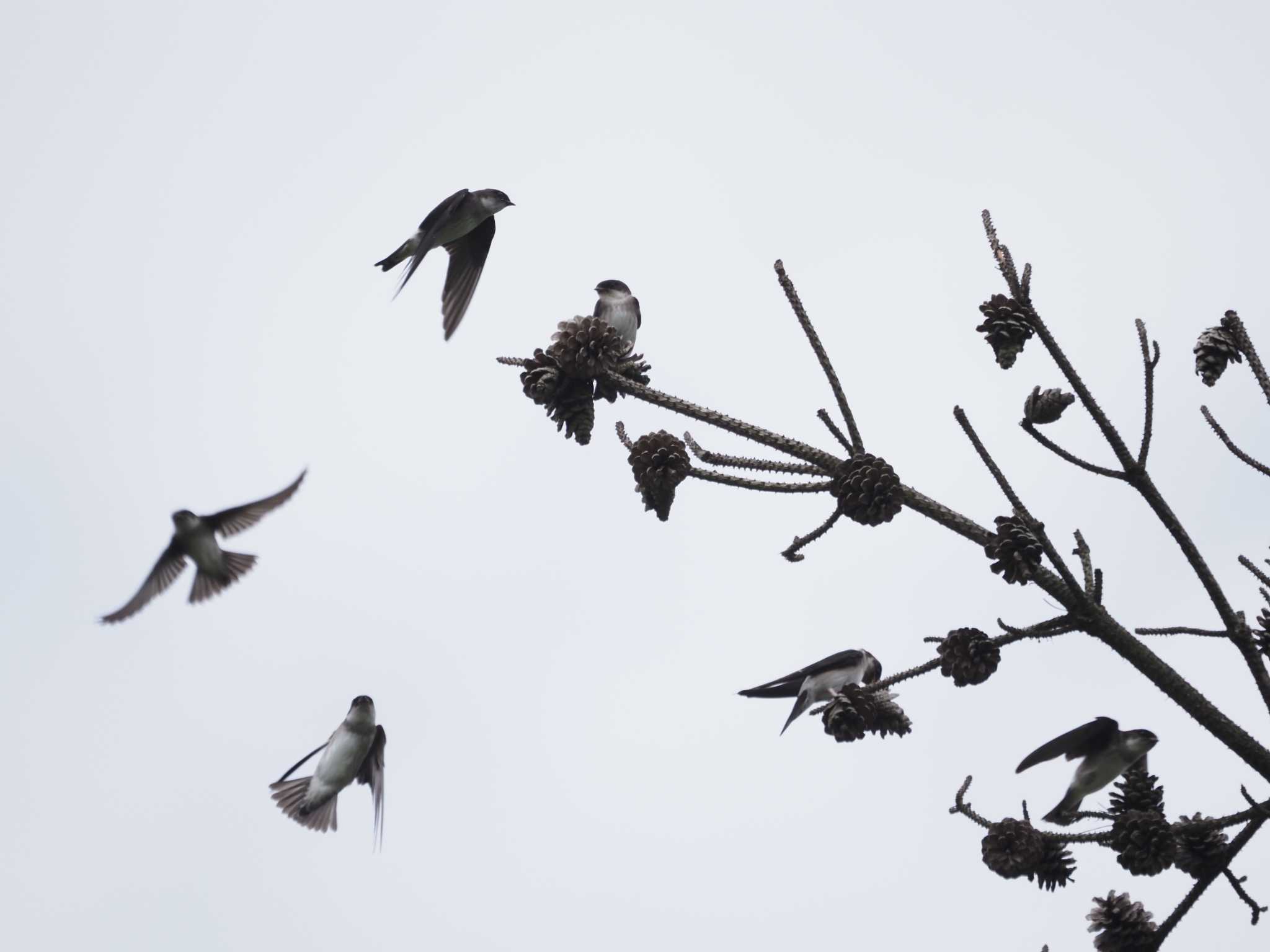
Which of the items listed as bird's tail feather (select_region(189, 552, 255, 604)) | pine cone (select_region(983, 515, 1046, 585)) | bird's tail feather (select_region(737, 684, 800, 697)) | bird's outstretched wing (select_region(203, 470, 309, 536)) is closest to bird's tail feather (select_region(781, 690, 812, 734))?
bird's tail feather (select_region(737, 684, 800, 697))

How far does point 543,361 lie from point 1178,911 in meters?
1.64

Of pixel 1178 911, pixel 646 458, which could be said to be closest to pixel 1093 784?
pixel 1178 911

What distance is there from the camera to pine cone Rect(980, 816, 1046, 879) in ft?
8.34

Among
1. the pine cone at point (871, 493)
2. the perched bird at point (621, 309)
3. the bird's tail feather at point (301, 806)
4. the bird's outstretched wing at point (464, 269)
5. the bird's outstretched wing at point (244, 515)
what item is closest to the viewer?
the pine cone at point (871, 493)

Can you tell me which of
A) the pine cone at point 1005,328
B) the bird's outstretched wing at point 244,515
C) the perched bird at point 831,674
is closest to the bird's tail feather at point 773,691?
the perched bird at point 831,674

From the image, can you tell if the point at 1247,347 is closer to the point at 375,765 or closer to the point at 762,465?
the point at 762,465

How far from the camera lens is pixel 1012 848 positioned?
101 inches

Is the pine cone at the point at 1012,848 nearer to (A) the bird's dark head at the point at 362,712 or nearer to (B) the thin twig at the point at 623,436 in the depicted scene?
(B) the thin twig at the point at 623,436

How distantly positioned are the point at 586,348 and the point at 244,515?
276 centimetres

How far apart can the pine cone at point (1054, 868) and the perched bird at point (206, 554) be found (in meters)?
3.09

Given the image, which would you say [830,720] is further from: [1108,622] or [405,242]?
[405,242]

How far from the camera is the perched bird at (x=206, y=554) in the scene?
16.3 feet

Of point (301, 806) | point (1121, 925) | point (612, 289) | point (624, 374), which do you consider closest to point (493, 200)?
point (612, 289)

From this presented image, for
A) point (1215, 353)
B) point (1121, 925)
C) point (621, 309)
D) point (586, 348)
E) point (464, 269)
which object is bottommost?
point (1121, 925)
